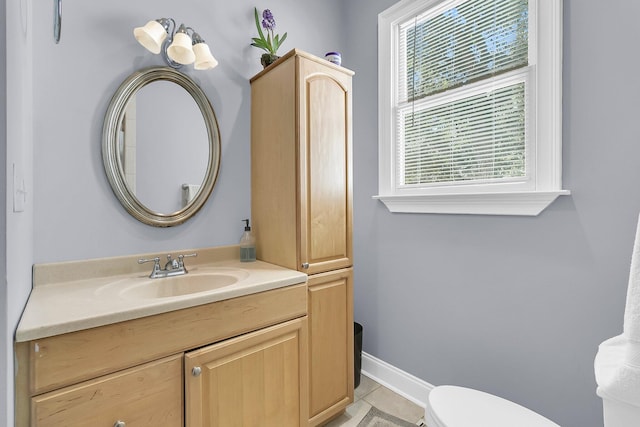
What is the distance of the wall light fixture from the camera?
1381 millimetres

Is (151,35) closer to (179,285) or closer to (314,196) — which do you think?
(314,196)

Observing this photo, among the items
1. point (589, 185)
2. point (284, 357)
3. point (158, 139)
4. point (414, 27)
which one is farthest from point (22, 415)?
point (414, 27)

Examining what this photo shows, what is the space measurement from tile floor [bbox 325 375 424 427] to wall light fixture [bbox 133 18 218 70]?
2011 mm

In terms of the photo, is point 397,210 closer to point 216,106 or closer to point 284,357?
point 284,357

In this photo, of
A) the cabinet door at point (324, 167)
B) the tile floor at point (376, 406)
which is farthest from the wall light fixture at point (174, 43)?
the tile floor at point (376, 406)

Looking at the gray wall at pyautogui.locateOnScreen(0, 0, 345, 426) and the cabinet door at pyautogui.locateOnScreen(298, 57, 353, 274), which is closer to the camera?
the gray wall at pyautogui.locateOnScreen(0, 0, 345, 426)

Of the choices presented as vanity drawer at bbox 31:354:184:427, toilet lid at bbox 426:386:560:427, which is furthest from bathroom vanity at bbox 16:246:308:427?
toilet lid at bbox 426:386:560:427

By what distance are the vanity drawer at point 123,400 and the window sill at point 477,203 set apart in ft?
4.63

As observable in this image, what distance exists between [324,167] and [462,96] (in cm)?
87

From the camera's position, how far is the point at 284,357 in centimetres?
135

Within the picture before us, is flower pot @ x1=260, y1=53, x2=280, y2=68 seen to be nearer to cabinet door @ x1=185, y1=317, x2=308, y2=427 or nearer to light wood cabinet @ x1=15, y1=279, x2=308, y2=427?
light wood cabinet @ x1=15, y1=279, x2=308, y2=427

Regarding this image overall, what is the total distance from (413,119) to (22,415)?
6.92 feet

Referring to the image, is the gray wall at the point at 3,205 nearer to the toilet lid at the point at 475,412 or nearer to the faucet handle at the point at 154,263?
the faucet handle at the point at 154,263

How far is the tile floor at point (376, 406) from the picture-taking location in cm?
168
